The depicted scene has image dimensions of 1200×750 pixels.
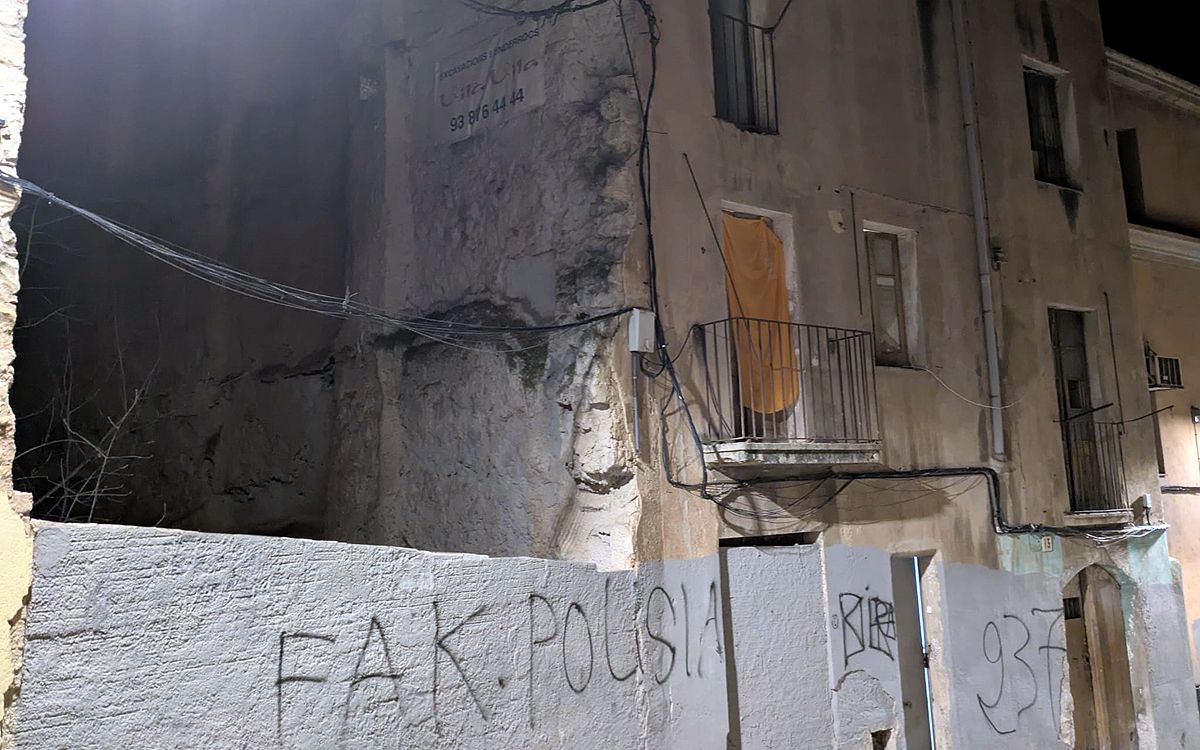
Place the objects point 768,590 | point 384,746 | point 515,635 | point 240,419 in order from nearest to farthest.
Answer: point 384,746, point 515,635, point 768,590, point 240,419

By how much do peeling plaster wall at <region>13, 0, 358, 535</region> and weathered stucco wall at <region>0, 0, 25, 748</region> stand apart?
20.3ft

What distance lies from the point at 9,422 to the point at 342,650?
2.11 meters

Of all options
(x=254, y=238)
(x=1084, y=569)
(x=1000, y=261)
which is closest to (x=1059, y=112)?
(x=1000, y=261)

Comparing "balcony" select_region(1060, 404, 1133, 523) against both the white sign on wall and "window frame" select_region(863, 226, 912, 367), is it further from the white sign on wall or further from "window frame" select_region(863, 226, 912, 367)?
the white sign on wall

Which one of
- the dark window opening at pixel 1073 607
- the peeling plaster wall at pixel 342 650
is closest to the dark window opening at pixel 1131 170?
the dark window opening at pixel 1073 607

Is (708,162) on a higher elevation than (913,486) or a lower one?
higher

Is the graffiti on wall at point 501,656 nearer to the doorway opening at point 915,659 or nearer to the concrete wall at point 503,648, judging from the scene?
the concrete wall at point 503,648

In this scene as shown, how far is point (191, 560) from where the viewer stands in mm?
5051

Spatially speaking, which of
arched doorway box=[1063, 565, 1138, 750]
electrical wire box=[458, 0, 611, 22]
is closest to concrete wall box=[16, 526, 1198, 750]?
arched doorway box=[1063, 565, 1138, 750]

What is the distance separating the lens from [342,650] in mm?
5711

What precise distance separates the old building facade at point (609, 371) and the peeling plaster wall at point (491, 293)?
0.04m

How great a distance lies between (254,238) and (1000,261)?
8.42m

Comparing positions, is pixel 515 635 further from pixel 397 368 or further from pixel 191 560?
pixel 397 368

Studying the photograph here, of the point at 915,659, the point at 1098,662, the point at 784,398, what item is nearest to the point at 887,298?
the point at 784,398
